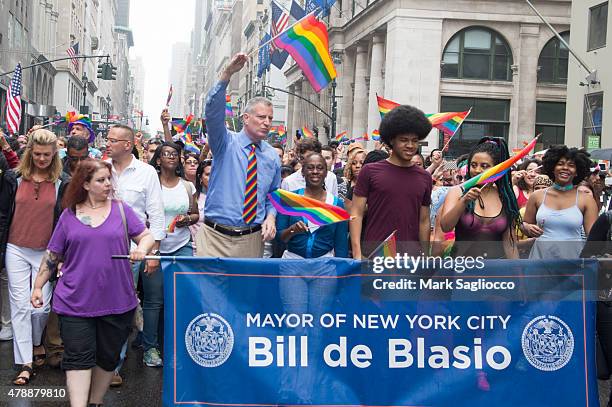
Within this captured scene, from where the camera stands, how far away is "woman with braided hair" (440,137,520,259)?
579cm

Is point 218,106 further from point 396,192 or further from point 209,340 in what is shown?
point 209,340

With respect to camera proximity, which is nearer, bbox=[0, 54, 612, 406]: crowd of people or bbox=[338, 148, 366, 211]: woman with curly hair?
bbox=[0, 54, 612, 406]: crowd of people

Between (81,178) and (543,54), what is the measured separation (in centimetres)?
3823

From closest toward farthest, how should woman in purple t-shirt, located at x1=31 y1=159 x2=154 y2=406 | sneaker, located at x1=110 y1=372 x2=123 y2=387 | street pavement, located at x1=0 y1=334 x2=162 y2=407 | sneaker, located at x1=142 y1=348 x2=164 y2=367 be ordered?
1. woman in purple t-shirt, located at x1=31 y1=159 x2=154 y2=406
2. street pavement, located at x1=0 y1=334 x2=162 y2=407
3. sneaker, located at x1=110 y1=372 x2=123 y2=387
4. sneaker, located at x1=142 y1=348 x2=164 y2=367

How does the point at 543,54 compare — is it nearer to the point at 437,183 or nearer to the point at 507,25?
the point at 507,25

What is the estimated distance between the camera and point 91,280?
5.39 metres

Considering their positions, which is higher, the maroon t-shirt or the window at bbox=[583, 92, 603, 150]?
the window at bbox=[583, 92, 603, 150]

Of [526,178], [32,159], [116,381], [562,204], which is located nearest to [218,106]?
[32,159]

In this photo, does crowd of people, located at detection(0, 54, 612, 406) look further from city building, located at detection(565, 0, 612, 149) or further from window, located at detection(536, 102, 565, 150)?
window, located at detection(536, 102, 565, 150)

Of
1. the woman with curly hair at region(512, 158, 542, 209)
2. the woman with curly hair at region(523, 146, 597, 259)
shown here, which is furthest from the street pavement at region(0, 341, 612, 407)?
the woman with curly hair at region(512, 158, 542, 209)

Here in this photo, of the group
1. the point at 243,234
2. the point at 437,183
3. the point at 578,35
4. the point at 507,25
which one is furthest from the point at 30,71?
the point at 243,234

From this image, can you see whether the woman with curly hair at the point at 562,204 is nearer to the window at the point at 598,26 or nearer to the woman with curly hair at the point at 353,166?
the woman with curly hair at the point at 353,166

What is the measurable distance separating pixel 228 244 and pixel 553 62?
3742cm

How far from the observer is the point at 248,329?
5230 millimetres
